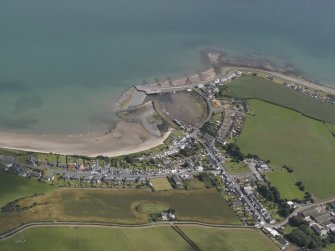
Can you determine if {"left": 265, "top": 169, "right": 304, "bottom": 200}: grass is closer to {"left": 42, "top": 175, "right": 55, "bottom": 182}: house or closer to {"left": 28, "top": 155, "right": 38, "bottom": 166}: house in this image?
{"left": 42, "top": 175, "right": 55, "bottom": 182}: house

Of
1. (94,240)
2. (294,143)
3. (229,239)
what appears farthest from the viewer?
(294,143)

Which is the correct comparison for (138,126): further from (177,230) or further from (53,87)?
(177,230)

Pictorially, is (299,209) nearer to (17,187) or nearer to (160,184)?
(160,184)

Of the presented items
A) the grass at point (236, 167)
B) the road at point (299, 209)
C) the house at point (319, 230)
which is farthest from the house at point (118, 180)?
the house at point (319, 230)

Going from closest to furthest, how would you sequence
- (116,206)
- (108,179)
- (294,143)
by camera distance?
(116,206) < (108,179) < (294,143)

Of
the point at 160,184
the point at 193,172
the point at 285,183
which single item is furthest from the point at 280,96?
the point at 160,184

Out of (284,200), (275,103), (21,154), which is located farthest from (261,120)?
(21,154)
